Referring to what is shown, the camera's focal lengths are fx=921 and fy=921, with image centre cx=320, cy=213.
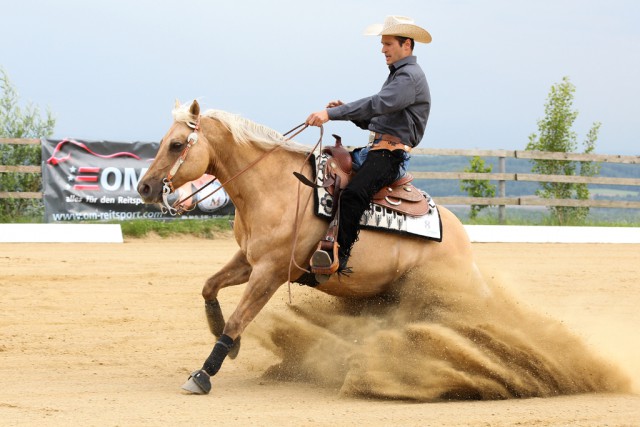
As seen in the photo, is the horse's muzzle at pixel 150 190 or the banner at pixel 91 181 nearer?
the horse's muzzle at pixel 150 190

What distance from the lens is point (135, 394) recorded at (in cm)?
598

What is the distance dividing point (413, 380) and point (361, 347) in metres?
0.45

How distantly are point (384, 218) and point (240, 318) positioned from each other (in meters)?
1.26

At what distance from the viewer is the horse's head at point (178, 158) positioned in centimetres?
609

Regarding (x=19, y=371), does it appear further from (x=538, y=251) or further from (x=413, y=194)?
(x=538, y=251)

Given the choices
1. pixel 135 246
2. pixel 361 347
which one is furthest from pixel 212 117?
pixel 135 246

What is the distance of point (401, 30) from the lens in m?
6.55

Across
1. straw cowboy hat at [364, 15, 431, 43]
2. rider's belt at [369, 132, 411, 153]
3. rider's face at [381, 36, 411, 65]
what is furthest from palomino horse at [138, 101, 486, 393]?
straw cowboy hat at [364, 15, 431, 43]

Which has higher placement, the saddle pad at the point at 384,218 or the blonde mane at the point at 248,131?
the blonde mane at the point at 248,131

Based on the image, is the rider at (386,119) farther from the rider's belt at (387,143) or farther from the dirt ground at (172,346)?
the dirt ground at (172,346)

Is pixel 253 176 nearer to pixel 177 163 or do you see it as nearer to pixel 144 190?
pixel 177 163

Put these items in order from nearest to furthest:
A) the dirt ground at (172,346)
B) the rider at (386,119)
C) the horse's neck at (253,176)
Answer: the dirt ground at (172,346), the rider at (386,119), the horse's neck at (253,176)

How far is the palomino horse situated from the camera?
614 cm

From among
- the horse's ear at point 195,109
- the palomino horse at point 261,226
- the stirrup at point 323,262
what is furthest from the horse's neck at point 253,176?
the stirrup at point 323,262
